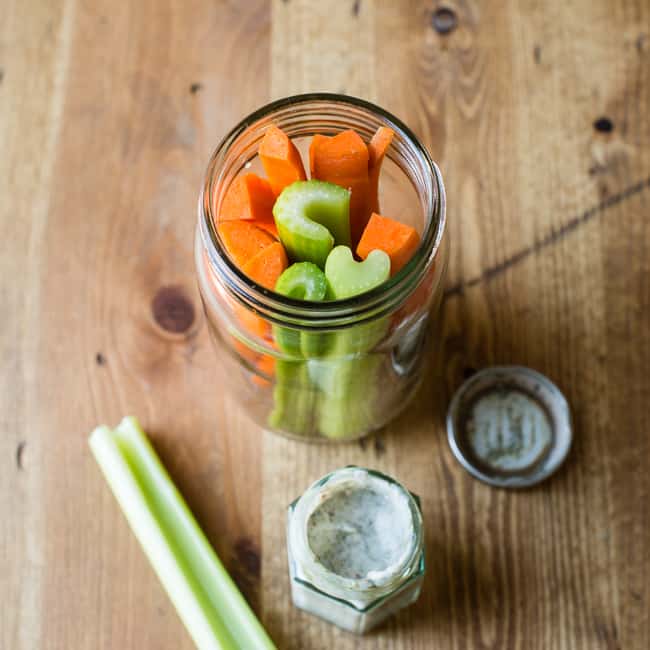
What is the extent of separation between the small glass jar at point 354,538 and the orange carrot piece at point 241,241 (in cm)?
24

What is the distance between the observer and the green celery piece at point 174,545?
1.02 m

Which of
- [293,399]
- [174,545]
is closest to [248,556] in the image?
[174,545]

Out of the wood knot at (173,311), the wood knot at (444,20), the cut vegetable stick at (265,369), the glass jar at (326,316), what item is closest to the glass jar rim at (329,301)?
the glass jar at (326,316)

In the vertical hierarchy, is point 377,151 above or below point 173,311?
above

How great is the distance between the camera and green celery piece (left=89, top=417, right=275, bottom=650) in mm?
1021

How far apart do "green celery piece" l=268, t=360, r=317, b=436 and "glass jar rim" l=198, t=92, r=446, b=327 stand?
123mm

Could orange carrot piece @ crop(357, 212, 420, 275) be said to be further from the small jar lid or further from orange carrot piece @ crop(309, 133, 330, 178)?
the small jar lid

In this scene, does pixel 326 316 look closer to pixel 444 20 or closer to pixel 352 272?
pixel 352 272

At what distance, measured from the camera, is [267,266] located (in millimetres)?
892

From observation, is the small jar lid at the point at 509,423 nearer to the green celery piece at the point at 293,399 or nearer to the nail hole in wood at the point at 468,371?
the nail hole in wood at the point at 468,371

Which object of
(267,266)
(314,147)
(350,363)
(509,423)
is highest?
(314,147)

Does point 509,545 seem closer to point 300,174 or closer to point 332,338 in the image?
point 332,338

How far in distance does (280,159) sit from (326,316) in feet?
0.53

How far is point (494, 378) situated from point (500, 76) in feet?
1.28
